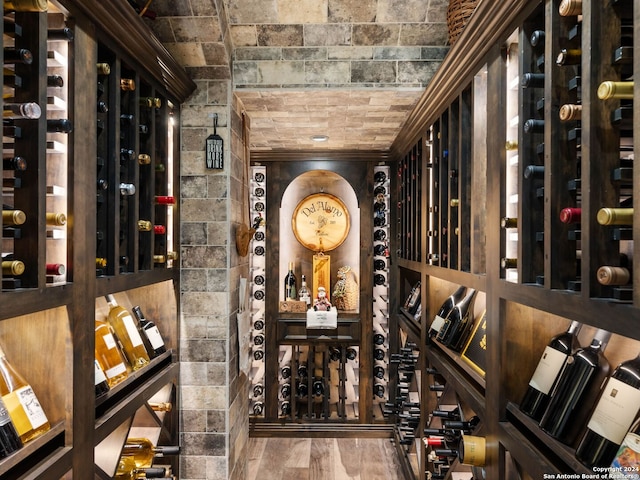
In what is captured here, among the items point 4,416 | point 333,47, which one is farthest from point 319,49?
point 4,416

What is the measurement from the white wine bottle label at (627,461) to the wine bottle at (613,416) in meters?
0.04

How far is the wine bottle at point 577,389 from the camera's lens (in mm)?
1210

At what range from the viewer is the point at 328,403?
441 cm

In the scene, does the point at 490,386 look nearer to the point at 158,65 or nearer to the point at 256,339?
the point at 158,65

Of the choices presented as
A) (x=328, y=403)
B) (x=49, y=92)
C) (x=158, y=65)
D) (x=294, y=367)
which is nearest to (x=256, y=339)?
(x=294, y=367)

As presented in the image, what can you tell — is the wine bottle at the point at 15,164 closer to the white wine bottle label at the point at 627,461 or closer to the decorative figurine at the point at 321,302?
the white wine bottle label at the point at 627,461

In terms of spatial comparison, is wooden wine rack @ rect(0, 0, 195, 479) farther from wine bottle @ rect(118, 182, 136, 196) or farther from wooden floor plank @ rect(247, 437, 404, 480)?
wooden floor plank @ rect(247, 437, 404, 480)

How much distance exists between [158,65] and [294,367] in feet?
10.0

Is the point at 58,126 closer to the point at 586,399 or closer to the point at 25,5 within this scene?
the point at 25,5

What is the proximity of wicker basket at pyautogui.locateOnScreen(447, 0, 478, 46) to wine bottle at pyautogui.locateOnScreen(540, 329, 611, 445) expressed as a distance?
4.88 feet

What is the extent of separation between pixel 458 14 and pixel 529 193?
1.22 meters

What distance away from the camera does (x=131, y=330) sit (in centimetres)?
205

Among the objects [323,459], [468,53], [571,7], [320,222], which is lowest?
[323,459]

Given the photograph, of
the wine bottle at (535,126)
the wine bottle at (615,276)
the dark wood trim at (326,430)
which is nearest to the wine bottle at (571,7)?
the wine bottle at (535,126)
